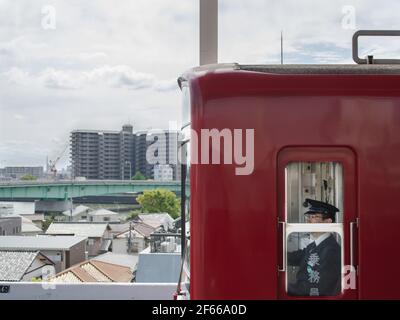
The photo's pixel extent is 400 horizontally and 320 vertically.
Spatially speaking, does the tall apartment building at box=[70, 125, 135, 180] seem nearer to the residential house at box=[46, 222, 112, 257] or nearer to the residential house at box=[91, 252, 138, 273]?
the residential house at box=[46, 222, 112, 257]

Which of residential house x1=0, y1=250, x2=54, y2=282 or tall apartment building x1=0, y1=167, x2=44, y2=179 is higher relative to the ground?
tall apartment building x1=0, y1=167, x2=44, y2=179

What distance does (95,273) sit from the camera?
324 cm

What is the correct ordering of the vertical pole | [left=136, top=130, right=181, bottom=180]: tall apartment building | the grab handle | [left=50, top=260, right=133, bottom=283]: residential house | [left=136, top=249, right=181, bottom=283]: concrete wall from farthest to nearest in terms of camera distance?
[left=50, top=260, right=133, bottom=283]: residential house, the vertical pole, [left=136, top=249, right=181, bottom=283]: concrete wall, [left=136, top=130, right=181, bottom=180]: tall apartment building, the grab handle

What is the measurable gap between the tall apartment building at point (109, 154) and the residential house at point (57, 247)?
45 centimetres

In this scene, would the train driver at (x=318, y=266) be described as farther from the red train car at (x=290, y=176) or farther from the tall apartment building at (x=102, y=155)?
the tall apartment building at (x=102, y=155)

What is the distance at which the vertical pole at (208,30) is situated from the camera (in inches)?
120

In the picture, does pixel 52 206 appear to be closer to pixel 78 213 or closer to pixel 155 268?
pixel 78 213

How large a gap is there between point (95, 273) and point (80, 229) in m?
0.32

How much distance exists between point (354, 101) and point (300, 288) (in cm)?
73

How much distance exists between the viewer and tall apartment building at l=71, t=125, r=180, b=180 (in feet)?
10.4

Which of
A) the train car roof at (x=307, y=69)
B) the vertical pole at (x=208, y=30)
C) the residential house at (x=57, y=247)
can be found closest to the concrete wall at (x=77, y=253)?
the residential house at (x=57, y=247)

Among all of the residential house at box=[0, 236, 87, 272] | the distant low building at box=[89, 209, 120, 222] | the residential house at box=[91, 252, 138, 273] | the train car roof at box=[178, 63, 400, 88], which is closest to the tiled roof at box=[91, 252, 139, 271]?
the residential house at box=[91, 252, 138, 273]

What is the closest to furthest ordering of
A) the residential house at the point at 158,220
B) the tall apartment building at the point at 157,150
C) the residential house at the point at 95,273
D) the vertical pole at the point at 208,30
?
the tall apartment building at the point at 157,150 → the residential house at the point at 158,220 → the vertical pole at the point at 208,30 → the residential house at the point at 95,273
